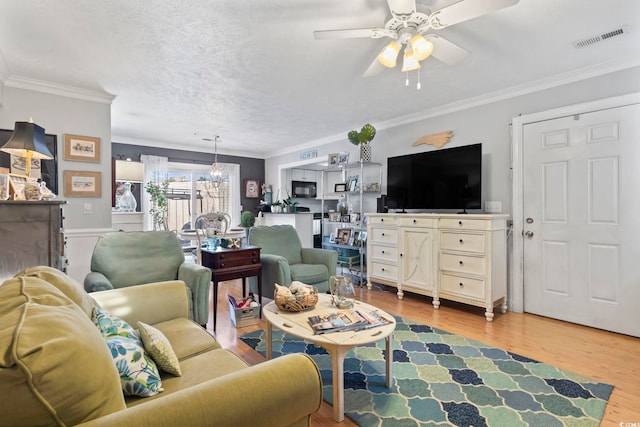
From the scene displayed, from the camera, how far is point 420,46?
1.89 m

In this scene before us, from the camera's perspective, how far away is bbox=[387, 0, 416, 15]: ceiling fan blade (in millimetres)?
1708

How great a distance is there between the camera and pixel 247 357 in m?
2.41

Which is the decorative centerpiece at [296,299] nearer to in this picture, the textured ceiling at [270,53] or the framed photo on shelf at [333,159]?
the textured ceiling at [270,53]

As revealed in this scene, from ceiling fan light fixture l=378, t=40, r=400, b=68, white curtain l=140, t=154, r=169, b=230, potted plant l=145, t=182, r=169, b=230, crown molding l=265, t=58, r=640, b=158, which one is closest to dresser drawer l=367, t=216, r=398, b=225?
crown molding l=265, t=58, r=640, b=158

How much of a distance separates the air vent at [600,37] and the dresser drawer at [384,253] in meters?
2.60

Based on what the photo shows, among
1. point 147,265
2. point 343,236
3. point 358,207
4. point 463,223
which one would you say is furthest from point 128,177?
point 463,223

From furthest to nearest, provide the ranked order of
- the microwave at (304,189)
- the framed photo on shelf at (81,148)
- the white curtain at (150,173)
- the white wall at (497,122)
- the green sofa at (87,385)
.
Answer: the microwave at (304,189), the white curtain at (150,173), the framed photo on shelf at (81,148), the white wall at (497,122), the green sofa at (87,385)

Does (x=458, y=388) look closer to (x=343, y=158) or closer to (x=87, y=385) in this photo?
(x=87, y=385)

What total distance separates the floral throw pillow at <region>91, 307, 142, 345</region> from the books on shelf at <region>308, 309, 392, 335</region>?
907 mm

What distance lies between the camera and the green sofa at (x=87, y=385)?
624mm

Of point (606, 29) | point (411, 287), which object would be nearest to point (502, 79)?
point (606, 29)

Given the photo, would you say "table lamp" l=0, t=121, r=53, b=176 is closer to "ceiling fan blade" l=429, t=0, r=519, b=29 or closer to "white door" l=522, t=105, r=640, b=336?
"ceiling fan blade" l=429, t=0, r=519, b=29

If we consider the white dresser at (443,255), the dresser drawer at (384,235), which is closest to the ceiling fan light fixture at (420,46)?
the white dresser at (443,255)

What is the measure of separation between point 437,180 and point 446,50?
6.60 ft
